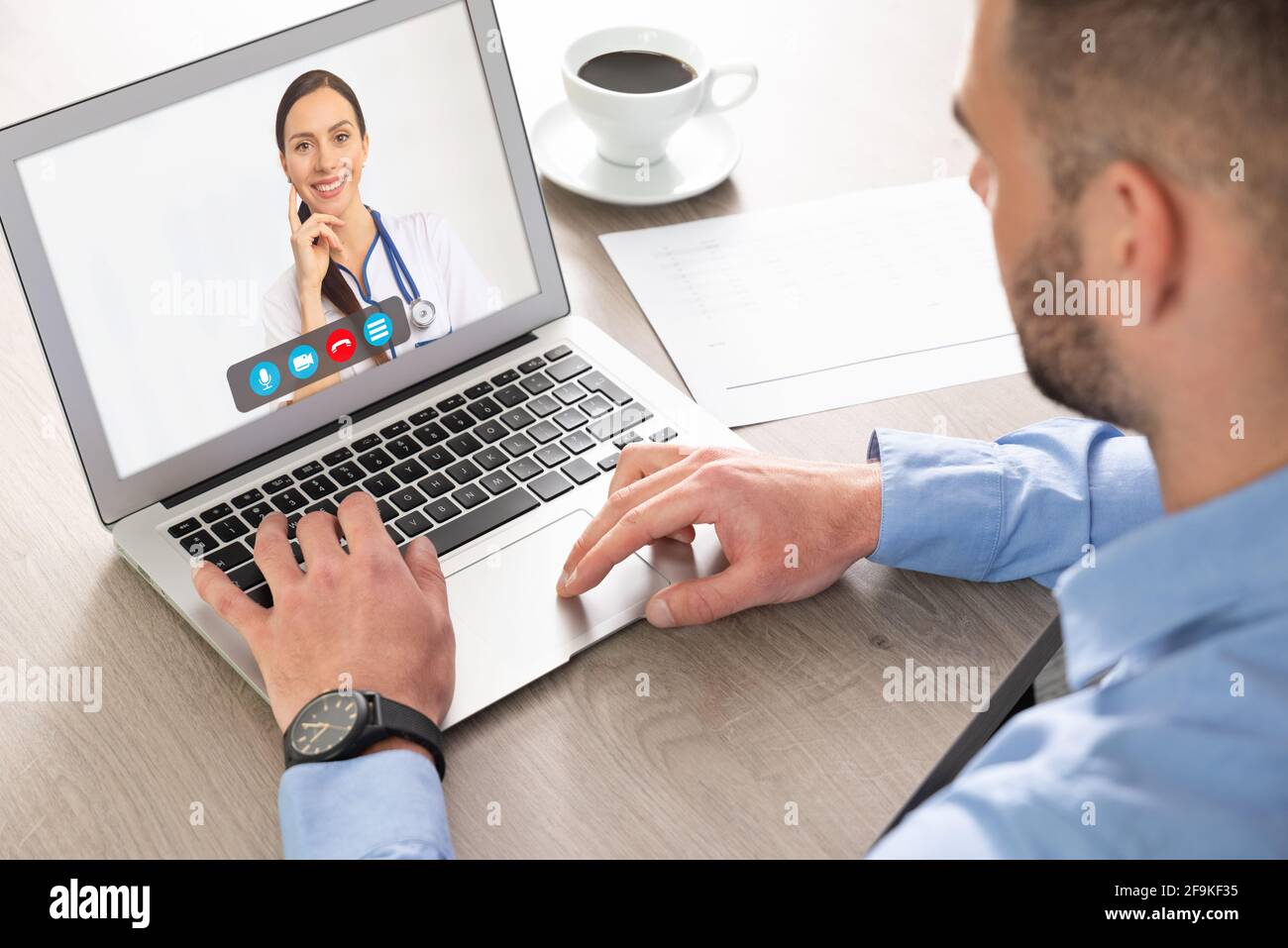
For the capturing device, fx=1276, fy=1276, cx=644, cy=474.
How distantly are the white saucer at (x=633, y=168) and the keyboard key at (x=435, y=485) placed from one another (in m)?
0.47

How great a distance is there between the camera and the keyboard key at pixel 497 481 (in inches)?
40.3

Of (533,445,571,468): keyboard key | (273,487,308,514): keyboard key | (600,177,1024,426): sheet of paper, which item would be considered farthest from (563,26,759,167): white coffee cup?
(273,487,308,514): keyboard key

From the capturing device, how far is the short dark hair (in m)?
0.63

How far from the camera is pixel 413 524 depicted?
3.24ft

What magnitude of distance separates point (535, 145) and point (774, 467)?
2.02 ft

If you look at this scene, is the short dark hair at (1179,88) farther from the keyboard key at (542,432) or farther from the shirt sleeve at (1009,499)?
the keyboard key at (542,432)

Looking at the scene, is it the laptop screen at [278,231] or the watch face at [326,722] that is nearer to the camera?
the watch face at [326,722]

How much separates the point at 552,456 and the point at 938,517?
1.03 ft

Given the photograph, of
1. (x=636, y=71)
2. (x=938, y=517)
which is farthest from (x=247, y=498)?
(x=636, y=71)

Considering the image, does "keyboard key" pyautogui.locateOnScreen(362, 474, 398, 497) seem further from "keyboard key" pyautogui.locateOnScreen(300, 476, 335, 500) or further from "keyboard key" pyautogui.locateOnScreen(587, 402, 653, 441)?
"keyboard key" pyautogui.locateOnScreen(587, 402, 653, 441)

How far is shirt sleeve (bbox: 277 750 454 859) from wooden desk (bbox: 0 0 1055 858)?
0.10ft

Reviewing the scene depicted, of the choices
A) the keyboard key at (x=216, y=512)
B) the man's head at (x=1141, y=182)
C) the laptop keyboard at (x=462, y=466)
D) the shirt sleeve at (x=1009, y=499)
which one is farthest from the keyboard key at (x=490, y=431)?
the man's head at (x=1141, y=182)
